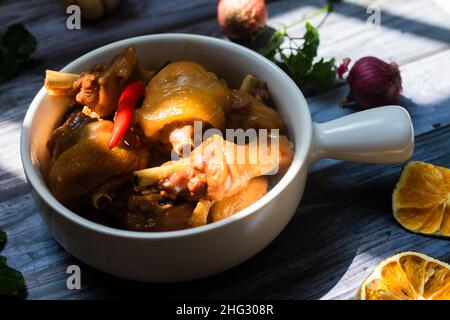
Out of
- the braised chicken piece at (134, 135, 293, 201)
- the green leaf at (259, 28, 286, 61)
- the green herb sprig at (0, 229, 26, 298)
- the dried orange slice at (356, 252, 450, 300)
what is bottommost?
the dried orange slice at (356, 252, 450, 300)

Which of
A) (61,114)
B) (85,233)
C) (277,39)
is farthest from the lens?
(277,39)

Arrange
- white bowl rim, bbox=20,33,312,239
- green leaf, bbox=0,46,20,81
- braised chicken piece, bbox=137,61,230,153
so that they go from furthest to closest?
green leaf, bbox=0,46,20,81 < braised chicken piece, bbox=137,61,230,153 < white bowl rim, bbox=20,33,312,239

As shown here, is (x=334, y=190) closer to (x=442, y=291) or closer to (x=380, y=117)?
(x=380, y=117)

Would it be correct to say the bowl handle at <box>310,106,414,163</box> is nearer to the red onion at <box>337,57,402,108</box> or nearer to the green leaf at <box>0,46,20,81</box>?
the red onion at <box>337,57,402,108</box>

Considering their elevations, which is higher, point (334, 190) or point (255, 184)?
point (255, 184)

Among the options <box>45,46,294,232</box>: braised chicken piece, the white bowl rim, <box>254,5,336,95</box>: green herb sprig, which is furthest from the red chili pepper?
<box>254,5,336,95</box>: green herb sprig

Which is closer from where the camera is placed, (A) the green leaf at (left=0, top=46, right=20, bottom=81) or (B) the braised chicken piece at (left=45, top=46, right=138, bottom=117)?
(B) the braised chicken piece at (left=45, top=46, right=138, bottom=117)

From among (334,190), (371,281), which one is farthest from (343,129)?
(371,281)

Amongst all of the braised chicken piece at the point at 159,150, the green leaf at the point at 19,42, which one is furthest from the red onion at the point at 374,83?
the green leaf at the point at 19,42
